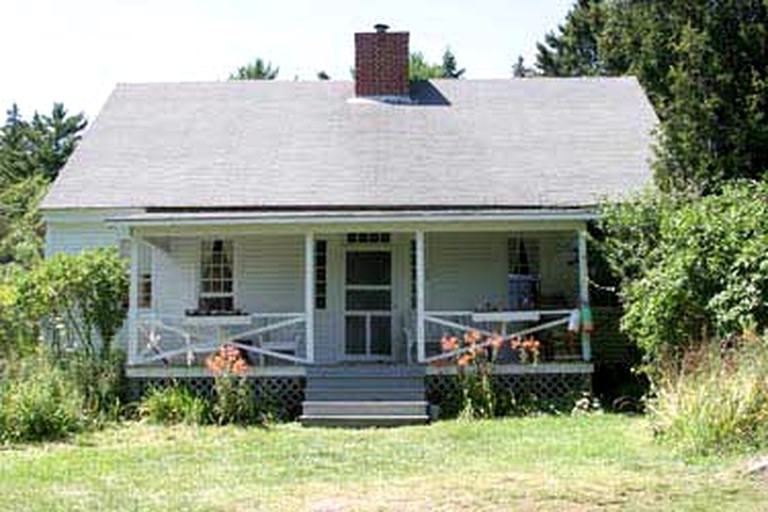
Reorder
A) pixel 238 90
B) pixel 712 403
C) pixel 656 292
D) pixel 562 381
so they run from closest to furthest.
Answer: pixel 712 403
pixel 656 292
pixel 562 381
pixel 238 90

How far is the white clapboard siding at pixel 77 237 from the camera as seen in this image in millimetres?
19828

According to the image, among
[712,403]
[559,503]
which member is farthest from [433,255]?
[559,503]

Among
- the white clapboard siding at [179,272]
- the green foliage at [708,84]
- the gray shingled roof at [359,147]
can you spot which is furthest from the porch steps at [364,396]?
the green foliage at [708,84]

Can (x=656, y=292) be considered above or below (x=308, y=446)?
above

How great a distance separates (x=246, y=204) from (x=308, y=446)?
7.46 meters

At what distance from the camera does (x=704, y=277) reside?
13.5 metres

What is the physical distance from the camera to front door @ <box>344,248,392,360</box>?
755 inches

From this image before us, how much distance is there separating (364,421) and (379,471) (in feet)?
14.3

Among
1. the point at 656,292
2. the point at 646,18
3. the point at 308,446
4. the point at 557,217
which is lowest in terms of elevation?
the point at 308,446

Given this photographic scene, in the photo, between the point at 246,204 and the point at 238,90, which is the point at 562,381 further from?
the point at 238,90

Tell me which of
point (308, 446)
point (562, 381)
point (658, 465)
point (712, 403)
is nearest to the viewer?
point (658, 465)

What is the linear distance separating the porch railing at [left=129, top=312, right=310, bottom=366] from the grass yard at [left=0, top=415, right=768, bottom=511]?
217 centimetres

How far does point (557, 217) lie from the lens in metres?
16.4

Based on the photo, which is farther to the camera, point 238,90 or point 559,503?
point 238,90
